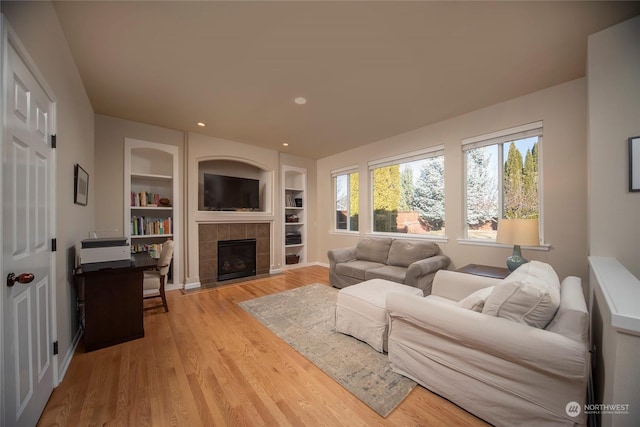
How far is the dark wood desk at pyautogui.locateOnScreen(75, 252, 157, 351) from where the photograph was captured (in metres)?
2.21

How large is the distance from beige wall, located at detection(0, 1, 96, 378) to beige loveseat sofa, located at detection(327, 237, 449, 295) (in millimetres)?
3187

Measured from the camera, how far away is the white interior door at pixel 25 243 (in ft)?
3.72

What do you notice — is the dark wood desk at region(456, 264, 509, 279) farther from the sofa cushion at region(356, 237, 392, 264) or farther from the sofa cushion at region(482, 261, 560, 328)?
the sofa cushion at region(356, 237, 392, 264)

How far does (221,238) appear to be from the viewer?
4.53 m

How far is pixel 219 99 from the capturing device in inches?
117

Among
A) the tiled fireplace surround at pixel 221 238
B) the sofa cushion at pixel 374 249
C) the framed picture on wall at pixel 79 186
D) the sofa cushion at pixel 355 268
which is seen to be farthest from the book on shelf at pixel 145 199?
the sofa cushion at pixel 374 249

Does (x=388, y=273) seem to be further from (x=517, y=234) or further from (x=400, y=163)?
(x=400, y=163)

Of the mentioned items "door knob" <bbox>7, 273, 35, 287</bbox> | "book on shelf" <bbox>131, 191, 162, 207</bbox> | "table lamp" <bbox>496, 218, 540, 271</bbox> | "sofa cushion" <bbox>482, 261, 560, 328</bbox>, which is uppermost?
"book on shelf" <bbox>131, 191, 162, 207</bbox>

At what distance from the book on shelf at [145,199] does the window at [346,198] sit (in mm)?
3546

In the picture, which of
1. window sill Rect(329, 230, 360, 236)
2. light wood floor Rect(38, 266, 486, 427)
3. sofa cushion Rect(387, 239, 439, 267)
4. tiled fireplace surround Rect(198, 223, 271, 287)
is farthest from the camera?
window sill Rect(329, 230, 360, 236)

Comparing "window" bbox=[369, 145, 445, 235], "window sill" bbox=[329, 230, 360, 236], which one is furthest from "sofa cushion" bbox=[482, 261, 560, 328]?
"window sill" bbox=[329, 230, 360, 236]

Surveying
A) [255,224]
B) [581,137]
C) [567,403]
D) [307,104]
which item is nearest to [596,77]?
[581,137]

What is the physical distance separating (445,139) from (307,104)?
216 centimetres

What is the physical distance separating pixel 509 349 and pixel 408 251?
2435mm
